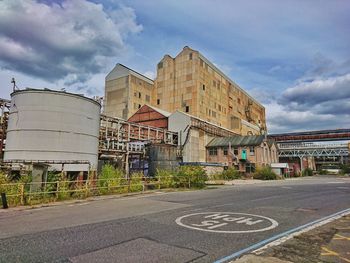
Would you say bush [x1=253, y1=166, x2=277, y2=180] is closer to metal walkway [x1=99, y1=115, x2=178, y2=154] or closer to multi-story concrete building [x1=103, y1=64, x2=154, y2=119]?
metal walkway [x1=99, y1=115, x2=178, y2=154]

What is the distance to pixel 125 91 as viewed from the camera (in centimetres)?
5719

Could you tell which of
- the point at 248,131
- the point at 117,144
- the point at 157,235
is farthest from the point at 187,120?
the point at 157,235

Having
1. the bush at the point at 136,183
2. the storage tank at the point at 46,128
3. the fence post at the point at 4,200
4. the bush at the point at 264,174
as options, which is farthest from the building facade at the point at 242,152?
the fence post at the point at 4,200

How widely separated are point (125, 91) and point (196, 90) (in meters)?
15.4

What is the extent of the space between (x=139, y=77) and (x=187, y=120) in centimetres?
2204

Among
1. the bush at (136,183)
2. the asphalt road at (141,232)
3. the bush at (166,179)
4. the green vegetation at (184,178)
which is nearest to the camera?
the asphalt road at (141,232)

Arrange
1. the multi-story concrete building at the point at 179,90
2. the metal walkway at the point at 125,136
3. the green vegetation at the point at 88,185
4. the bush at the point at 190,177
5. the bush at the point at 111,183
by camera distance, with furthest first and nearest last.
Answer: the multi-story concrete building at the point at 179,90, the metal walkway at the point at 125,136, the bush at the point at 190,177, the bush at the point at 111,183, the green vegetation at the point at 88,185

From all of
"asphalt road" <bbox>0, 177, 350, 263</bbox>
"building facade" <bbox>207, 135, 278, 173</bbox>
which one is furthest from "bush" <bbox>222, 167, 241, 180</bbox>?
"asphalt road" <bbox>0, 177, 350, 263</bbox>

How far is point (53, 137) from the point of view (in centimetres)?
1764

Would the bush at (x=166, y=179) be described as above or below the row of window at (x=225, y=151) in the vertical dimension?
below

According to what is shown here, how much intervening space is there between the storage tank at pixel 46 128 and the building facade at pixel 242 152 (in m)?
32.8

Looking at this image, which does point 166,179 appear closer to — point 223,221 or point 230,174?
point 223,221

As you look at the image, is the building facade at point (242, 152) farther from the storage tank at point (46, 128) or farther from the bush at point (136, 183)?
the storage tank at point (46, 128)

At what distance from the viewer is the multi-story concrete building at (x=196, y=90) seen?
181 ft
